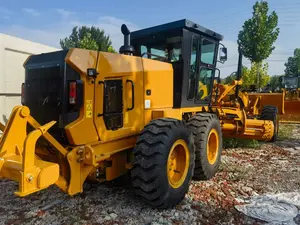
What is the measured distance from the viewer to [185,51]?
4645 millimetres

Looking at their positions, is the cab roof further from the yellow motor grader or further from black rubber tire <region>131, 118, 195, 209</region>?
black rubber tire <region>131, 118, 195, 209</region>

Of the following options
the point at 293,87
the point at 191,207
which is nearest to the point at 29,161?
the point at 191,207

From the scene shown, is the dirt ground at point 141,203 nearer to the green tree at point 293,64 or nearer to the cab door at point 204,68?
the cab door at point 204,68

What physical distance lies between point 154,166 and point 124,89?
1084mm

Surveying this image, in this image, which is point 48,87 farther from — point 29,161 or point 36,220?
point 36,220

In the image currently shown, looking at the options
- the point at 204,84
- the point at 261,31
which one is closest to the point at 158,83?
the point at 204,84

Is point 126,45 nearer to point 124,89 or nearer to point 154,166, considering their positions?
point 124,89

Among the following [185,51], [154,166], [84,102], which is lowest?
[154,166]

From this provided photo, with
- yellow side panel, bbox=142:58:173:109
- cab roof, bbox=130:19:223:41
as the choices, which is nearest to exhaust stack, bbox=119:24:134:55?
yellow side panel, bbox=142:58:173:109

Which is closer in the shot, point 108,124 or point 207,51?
point 108,124

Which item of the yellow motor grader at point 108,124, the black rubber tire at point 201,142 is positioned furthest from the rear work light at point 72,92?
the black rubber tire at point 201,142

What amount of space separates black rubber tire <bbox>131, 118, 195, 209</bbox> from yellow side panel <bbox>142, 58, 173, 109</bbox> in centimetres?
67

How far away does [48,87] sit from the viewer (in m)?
3.44

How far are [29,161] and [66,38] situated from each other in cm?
5118
